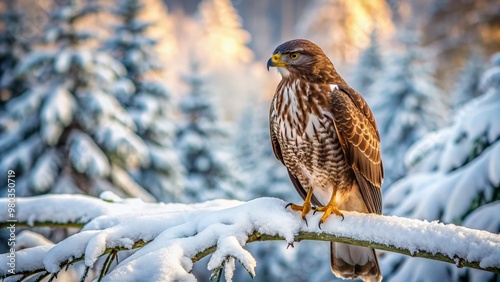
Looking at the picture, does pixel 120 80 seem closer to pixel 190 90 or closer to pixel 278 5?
pixel 190 90

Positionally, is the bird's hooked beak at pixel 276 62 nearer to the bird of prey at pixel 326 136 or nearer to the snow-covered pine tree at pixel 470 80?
the bird of prey at pixel 326 136

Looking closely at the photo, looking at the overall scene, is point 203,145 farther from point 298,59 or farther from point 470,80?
point 470,80

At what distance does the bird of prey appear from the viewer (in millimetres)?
3287

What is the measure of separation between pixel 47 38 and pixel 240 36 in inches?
1471

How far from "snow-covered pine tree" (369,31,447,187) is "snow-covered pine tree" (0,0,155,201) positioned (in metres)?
9.22

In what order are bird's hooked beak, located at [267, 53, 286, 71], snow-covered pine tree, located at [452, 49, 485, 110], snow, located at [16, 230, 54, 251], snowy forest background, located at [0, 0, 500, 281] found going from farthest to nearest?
snow-covered pine tree, located at [452, 49, 485, 110] < snowy forest background, located at [0, 0, 500, 281] < bird's hooked beak, located at [267, 53, 286, 71] < snow, located at [16, 230, 54, 251]

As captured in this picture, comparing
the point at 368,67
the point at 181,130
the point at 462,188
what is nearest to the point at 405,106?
the point at 368,67

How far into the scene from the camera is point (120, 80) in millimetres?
11953

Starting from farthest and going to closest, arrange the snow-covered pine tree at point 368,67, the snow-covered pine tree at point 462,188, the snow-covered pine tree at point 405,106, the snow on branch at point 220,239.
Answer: the snow-covered pine tree at point 368,67 → the snow-covered pine tree at point 405,106 → the snow-covered pine tree at point 462,188 → the snow on branch at point 220,239

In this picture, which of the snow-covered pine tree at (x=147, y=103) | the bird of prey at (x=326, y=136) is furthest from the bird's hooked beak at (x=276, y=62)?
the snow-covered pine tree at (x=147, y=103)

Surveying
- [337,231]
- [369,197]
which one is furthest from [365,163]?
[337,231]

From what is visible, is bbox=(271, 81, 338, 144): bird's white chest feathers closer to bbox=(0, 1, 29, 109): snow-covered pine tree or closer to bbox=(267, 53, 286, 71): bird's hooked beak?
bbox=(267, 53, 286, 71): bird's hooked beak

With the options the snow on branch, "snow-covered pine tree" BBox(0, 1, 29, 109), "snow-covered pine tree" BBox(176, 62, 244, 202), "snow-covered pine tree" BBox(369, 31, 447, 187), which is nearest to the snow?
the snow on branch

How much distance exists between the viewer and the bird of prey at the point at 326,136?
329 cm
